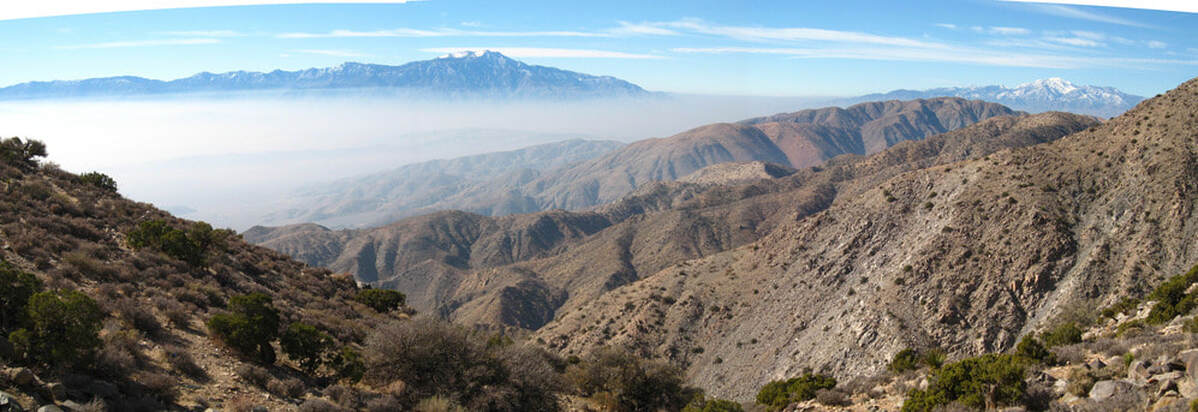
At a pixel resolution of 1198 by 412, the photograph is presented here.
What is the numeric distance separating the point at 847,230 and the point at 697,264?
1694 centimetres

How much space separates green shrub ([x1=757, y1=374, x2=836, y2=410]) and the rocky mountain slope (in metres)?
17.8

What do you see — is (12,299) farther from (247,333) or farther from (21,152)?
(21,152)

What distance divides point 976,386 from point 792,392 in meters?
6.79

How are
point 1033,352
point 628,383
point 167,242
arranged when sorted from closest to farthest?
point 1033,352 < point 628,383 < point 167,242

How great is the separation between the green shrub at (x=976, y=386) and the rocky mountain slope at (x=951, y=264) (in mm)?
22900

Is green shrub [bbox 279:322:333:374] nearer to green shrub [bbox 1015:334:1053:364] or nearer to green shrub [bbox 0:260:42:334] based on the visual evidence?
green shrub [bbox 0:260:42:334]

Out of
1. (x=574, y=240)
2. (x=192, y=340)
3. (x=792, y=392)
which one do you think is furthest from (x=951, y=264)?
(x=574, y=240)

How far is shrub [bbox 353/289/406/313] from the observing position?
95.9 feet

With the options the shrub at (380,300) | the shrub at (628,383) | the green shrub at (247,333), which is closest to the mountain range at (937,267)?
the shrub at (628,383)

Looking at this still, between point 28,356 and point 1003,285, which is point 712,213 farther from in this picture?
point 28,356

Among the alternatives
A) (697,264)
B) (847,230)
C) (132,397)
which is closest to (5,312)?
(132,397)

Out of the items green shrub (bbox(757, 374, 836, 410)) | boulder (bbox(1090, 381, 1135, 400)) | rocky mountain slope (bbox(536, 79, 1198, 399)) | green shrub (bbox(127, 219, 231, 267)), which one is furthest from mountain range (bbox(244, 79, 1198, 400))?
green shrub (bbox(127, 219, 231, 267))

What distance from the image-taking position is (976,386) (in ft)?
39.1

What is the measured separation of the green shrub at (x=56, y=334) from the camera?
1005 cm
